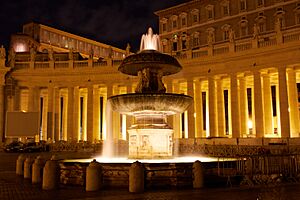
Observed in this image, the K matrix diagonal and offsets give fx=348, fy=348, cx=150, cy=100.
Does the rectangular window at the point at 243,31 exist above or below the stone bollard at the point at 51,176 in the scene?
above

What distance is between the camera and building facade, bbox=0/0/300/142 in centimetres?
4278

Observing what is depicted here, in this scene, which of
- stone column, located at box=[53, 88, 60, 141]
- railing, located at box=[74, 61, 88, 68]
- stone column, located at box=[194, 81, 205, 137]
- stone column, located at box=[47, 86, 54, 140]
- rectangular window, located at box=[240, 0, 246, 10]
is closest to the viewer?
stone column, located at box=[194, 81, 205, 137]

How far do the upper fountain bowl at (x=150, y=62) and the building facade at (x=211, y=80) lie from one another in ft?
78.9

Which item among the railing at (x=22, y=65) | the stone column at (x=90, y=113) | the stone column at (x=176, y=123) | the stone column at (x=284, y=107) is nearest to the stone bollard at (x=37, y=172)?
the stone column at (x=284, y=107)

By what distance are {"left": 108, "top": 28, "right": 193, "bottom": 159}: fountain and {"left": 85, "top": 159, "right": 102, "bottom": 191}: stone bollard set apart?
4781mm

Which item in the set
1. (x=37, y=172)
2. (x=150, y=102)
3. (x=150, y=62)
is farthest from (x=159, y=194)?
(x=150, y=62)

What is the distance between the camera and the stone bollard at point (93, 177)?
1455 centimetres

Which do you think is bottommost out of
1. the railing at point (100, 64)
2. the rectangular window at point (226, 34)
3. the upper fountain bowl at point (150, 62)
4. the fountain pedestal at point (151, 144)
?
the fountain pedestal at point (151, 144)

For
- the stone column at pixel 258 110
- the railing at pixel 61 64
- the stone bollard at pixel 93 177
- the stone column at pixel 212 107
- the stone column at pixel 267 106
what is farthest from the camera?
the railing at pixel 61 64

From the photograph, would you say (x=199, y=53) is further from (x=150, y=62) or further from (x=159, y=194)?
(x=159, y=194)

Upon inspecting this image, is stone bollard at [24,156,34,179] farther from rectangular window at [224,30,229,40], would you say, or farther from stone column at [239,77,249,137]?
rectangular window at [224,30,229,40]

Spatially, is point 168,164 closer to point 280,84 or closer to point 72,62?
point 280,84

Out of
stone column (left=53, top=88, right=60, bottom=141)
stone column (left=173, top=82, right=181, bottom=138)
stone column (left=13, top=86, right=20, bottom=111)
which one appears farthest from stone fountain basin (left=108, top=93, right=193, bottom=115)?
stone column (left=13, top=86, right=20, bottom=111)

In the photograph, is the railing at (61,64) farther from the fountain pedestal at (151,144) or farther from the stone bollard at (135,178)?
the stone bollard at (135,178)
